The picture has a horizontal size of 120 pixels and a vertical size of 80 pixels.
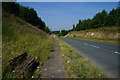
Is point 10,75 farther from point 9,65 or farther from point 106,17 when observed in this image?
point 106,17

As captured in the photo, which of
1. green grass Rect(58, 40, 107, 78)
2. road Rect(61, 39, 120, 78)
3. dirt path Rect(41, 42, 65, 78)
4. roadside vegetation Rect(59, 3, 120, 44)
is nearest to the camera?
dirt path Rect(41, 42, 65, 78)

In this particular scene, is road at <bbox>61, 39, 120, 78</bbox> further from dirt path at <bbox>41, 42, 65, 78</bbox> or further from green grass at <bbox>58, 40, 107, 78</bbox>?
dirt path at <bbox>41, 42, 65, 78</bbox>

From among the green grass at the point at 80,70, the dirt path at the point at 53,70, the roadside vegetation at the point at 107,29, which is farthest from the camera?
the roadside vegetation at the point at 107,29

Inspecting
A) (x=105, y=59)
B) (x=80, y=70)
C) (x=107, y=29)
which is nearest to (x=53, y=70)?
(x=80, y=70)

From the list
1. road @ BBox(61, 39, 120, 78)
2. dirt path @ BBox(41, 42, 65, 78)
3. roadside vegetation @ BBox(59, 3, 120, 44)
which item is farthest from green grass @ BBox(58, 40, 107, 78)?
roadside vegetation @ BBox(59, 3, 120, 44)

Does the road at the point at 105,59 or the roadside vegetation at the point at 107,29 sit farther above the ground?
the roadside vegetation at the point at 107,29

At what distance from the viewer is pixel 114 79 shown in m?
3.83

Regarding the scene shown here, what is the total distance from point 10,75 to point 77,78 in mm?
1845

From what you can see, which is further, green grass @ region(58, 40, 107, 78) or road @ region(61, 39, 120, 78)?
road @ region(61, 39, 120, 78)

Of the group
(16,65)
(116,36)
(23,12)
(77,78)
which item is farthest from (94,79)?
(23,12)

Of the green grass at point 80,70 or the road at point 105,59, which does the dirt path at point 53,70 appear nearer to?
the green grass at point 80,70

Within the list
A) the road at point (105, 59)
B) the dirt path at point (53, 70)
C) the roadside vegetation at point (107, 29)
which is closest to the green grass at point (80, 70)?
the dirt path at point (53, 70)

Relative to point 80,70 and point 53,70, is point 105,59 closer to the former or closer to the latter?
point 80,70

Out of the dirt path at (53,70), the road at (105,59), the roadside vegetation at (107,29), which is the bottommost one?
the road at (105,59)
